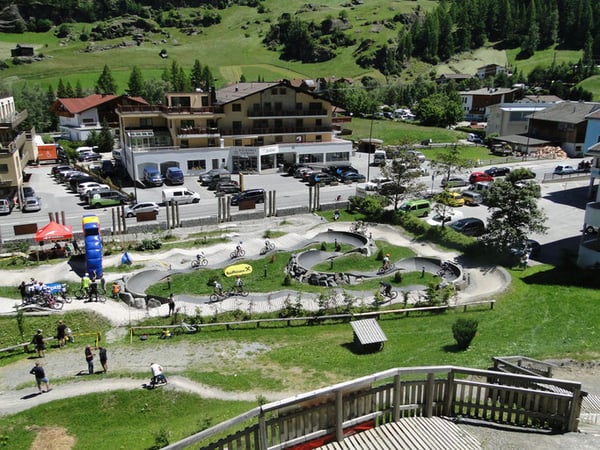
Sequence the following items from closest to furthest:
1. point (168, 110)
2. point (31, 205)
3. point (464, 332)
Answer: point (464, 332), point (31, 205), point (168, 110)

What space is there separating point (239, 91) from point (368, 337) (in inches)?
2139

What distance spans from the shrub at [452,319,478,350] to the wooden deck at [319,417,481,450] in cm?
1035

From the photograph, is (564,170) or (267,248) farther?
(564,170)

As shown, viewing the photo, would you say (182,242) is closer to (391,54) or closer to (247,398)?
(247,398)

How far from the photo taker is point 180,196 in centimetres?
5106

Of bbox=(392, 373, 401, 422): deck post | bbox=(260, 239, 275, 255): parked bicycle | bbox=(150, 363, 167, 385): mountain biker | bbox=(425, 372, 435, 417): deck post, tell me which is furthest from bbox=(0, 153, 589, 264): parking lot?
bbox=(392, 373, 401, 422): deck post

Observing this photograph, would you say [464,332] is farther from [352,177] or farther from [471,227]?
[352,177]

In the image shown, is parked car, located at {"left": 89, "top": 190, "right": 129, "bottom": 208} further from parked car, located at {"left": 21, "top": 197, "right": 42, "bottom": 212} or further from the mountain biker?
the mountain biker

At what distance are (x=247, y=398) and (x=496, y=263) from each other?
22457mm

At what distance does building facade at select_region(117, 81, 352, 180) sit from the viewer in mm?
62156

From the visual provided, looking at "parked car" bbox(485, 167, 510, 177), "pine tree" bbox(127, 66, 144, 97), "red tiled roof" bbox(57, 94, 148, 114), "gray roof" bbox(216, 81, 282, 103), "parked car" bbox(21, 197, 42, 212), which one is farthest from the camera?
"pine tree" bbox(127, 66, 144, 97)

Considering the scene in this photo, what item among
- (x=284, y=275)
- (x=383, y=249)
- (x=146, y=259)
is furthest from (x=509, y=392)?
(x=146, y=259)

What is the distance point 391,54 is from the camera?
180 m

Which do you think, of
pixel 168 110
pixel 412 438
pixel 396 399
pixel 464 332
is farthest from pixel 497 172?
pixel 412 438
